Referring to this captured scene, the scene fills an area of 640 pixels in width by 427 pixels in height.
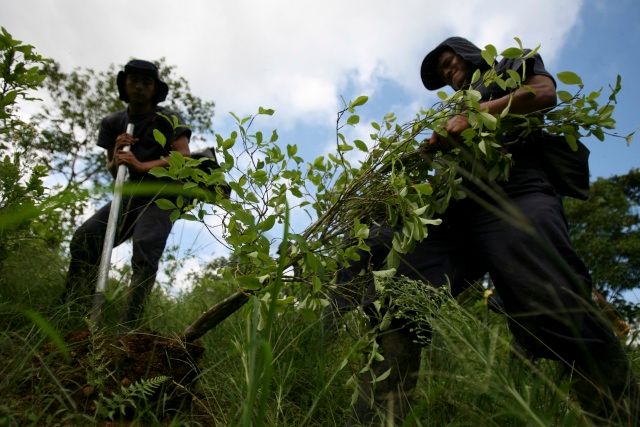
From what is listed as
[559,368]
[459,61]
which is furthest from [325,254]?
[459,61]

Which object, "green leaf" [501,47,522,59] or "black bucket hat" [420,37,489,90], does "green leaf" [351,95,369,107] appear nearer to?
"green leaf" [501,47,522,59]

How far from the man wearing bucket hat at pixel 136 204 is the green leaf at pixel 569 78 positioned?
75.0 inches

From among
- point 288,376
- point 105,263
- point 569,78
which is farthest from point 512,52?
point 105,263

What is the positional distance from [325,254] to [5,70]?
1600 millimetres

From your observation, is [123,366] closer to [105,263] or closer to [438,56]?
[105,263]

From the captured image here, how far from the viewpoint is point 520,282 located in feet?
5.96

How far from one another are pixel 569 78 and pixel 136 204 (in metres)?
2.80

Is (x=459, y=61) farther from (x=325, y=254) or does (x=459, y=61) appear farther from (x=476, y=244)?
(x=325, y=254)

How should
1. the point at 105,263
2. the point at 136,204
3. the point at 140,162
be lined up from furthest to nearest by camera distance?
the point at 136,204, the point at 140,162, the point at 105,263

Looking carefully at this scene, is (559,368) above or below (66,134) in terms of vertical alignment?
below

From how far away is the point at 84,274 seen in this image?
9.27 feet

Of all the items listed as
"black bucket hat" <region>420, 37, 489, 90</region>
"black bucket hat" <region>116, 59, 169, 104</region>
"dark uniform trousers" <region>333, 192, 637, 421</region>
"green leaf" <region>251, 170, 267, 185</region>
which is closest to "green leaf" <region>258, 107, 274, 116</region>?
"green leaf" <region>251, 170, 267, 185</region>

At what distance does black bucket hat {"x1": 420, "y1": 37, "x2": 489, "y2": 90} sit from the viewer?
7.85 ft

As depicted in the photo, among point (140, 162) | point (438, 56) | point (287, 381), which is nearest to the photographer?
point (287, 381)
